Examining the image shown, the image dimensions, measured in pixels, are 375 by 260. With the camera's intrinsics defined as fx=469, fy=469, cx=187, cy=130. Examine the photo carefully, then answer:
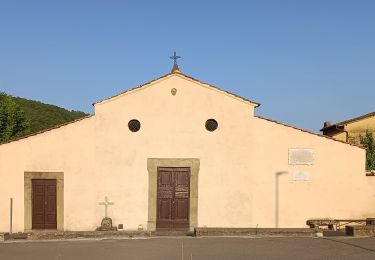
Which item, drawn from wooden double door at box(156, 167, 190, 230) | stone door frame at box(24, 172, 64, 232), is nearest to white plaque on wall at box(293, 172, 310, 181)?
wooden double door at box(156, 167, 190, 230)

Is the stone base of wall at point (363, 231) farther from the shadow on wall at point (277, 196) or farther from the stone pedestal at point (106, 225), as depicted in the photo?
the stone pedestal at point (106, 225)

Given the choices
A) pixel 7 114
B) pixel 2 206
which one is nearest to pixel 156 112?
pixel 2 206

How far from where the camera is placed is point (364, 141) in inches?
1051

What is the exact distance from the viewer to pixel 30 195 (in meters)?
17.7

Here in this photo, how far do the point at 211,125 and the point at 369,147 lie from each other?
1237 cm

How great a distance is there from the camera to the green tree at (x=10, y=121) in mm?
34188

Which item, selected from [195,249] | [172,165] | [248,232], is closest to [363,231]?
[248,232]

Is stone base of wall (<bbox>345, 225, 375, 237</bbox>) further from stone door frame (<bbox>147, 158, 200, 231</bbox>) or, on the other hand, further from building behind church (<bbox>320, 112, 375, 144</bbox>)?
building behind church (<bbox>320, 112, 375, 144</bbox>)

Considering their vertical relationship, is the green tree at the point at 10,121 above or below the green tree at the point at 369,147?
above

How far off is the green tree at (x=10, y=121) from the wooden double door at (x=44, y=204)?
17.0 metres

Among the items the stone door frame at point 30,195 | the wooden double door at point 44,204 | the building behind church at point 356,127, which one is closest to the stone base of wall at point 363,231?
the stone door frame at point 30,195

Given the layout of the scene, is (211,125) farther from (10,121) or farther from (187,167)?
(10,121)

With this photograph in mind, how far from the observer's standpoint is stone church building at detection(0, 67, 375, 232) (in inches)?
700

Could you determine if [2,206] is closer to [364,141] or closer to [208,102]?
[208,102]
